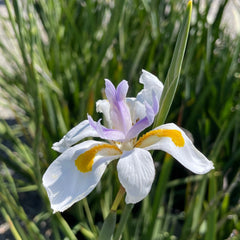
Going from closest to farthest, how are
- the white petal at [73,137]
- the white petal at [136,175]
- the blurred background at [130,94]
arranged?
the white petal at [136,175] → the white petal at [73,137] → the blurred background at [130,94]

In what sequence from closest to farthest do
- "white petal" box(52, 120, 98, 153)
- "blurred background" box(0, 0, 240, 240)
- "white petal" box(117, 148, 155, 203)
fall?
1. "white petal" box(117, 148, 155, 203)
2. "white petal" box(52, 120, 98, 153)
3. "blurred background" box(0, 0, 240, 240)

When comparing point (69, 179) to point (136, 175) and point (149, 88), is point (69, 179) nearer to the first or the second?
point (136, 175)

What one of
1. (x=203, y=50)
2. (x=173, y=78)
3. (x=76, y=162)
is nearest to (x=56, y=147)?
(x=76, y=162)

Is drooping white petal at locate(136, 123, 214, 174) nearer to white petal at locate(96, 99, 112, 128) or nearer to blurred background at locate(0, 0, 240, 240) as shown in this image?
white petal at locate(96, 99, 112, 128)

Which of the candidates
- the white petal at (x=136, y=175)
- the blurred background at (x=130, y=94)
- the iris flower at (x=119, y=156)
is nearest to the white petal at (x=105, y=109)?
the iris flower at (x=119, y=156)

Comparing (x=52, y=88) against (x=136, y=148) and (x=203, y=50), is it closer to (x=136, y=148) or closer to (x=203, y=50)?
(x=203, y=50)

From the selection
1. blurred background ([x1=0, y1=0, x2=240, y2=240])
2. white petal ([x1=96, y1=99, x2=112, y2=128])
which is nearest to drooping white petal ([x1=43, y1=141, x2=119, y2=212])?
white petal ([x1=96, y1=99, x2=112, y2=128])

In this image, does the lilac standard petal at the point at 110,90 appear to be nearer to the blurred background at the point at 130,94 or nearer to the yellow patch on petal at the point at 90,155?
the yellow patch on petal at the point at 90,155
